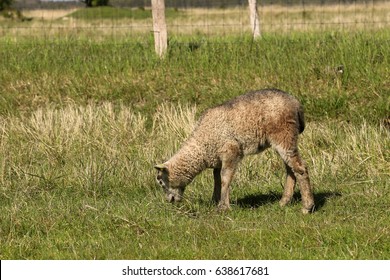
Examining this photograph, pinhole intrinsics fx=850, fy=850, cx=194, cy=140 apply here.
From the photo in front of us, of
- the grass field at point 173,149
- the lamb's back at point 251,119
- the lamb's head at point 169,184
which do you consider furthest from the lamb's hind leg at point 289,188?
the lamb's head at point 169,184

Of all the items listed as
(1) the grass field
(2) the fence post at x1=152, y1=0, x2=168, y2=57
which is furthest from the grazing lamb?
(2) the fence post at x1=152, y1=0, x2=168, y2=57

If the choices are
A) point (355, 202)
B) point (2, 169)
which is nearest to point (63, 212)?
point (2, 169)

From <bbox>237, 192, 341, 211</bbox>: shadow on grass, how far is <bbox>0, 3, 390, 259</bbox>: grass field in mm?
23

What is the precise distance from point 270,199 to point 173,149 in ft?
6.74

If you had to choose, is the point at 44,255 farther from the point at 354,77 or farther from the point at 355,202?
the point at 354,77

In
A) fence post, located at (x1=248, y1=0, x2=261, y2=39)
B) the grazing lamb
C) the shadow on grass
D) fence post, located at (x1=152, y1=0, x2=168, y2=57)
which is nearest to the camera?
the grazing lamb

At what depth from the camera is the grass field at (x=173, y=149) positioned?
24.0ft

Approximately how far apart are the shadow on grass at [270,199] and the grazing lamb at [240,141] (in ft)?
0.84

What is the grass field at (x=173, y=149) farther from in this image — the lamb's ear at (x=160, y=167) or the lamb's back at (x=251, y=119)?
the lamb's back at (x=251, y=119)

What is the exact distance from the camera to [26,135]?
11438mm

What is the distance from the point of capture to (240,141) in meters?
8.45

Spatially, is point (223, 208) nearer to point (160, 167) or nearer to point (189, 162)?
point (189, 162)

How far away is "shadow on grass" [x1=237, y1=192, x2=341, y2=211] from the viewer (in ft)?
28.8

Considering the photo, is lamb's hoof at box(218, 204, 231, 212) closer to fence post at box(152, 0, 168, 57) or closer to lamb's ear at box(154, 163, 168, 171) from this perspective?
lamb's ear at box(154, 163, 168, 171)
